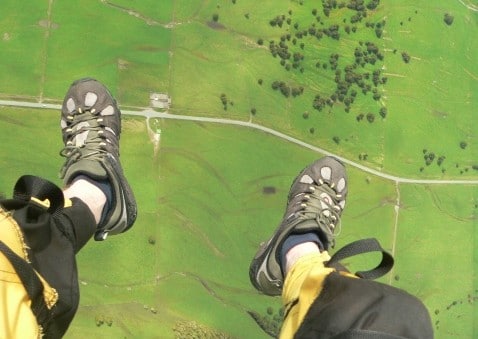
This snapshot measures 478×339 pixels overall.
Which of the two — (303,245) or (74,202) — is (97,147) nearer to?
(74,202)

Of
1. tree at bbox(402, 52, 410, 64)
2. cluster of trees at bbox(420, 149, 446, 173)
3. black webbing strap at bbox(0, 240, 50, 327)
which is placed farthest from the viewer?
cluster of trees at bbox(420, 149, 446, 173)

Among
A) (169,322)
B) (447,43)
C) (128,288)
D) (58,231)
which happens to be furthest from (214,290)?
(447,43)

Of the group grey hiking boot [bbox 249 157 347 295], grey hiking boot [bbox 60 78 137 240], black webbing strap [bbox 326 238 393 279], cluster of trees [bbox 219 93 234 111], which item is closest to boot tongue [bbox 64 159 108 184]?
grey hiking boot [bbox 60 78 137 240]

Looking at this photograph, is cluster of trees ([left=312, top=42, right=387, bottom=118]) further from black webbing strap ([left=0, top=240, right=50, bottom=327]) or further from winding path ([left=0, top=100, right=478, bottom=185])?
black webbing strap ([left=0, top=240, right=50, bottom=327])

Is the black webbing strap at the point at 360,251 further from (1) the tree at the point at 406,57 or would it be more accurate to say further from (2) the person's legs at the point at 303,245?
(1) the tree at the point at 406,57

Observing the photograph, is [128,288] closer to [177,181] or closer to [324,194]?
[177,181]

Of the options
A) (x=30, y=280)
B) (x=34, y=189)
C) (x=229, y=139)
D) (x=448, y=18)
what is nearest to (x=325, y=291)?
(x=30, y=280)

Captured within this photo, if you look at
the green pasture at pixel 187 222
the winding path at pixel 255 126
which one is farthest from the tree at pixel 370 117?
the green pasture at pixel 187 222
